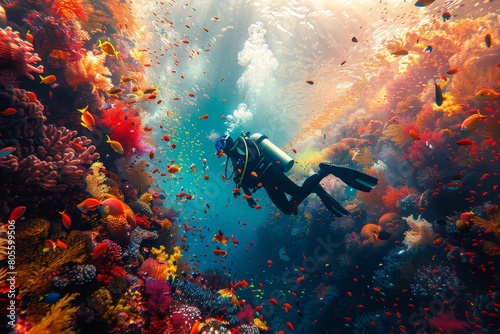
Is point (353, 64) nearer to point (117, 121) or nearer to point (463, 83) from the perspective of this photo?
point (463, 83)

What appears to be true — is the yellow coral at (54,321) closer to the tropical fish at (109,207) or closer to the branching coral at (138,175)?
the tropical fish at (109,207)

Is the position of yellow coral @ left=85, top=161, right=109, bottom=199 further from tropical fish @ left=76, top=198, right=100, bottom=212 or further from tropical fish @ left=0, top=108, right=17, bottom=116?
tropical fish @ left=0, top=108, right=17, bottom=116

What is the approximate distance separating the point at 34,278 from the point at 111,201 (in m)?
1.51

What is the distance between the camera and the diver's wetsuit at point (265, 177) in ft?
24.3

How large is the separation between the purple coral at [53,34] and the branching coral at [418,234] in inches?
501

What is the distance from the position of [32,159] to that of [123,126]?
3019mm

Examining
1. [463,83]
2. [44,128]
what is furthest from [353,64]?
[44,128]

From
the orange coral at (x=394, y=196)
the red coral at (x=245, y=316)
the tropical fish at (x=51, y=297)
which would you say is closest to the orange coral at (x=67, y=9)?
the tropical fish at (x=51, y=297)

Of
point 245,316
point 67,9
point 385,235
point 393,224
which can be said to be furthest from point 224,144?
point 393,224

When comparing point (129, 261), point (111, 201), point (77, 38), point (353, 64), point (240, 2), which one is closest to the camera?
point (111, 201)

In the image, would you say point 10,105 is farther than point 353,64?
No

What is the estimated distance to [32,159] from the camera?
418cm

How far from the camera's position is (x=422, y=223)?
834 centimetres

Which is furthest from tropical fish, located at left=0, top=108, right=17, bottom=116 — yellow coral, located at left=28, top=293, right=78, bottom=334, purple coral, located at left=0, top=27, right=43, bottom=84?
yellow coral, located at left=28, top=293, right=78, bottom=334
